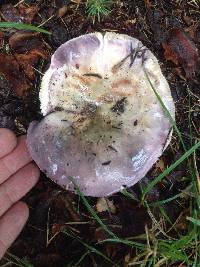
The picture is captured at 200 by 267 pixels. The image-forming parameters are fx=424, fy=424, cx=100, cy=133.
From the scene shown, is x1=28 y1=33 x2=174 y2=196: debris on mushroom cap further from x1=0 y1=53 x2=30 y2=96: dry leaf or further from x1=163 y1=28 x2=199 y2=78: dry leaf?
x1=163 y1=28 x2=199 y2=78: dry leaf

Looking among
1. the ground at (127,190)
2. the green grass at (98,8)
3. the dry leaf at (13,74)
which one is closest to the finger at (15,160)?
the ground at (127,190)

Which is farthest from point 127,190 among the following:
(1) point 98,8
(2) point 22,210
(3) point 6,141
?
(1) point 98,8

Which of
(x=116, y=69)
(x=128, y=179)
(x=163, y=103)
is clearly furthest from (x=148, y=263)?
A: (x=116, y=69)

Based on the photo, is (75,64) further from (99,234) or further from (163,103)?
(99,234)

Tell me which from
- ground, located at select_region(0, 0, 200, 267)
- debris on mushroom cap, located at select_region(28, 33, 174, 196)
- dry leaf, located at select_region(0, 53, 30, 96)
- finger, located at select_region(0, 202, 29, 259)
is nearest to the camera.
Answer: debris on mushroom cap, located at select_region(28, 33, 174, 196)

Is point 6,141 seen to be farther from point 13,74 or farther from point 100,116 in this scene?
point 100,116

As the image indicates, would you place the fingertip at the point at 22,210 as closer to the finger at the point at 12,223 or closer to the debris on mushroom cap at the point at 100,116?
the finger at the point at 12,223

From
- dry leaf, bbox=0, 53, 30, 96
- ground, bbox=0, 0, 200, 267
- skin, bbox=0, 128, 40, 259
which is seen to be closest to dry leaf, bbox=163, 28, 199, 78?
ground, bbox=0, 0, 200, 267
